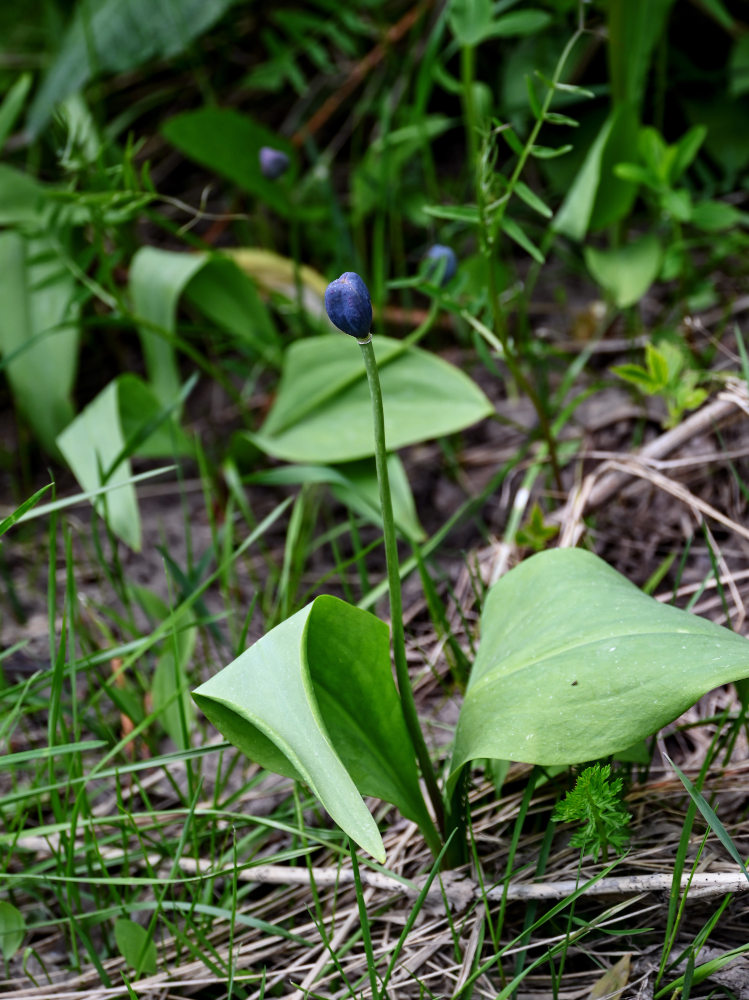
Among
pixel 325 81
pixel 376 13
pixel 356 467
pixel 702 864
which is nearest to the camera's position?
pixel 702 864

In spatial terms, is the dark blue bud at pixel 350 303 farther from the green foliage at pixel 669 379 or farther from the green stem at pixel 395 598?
the green foliage at pixel 669 379

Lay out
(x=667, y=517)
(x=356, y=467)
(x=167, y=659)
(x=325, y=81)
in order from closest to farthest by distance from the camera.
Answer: (x=167, y=659) → (x=667, y=517) → (x=356, y=467) → (x=325, y=81)

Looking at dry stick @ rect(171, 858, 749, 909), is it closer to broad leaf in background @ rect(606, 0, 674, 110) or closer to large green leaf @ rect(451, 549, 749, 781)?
large green leaf @ rect(451, 549, 749, 781)

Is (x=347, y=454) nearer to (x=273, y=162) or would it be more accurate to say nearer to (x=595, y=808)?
(x=273, y=162)

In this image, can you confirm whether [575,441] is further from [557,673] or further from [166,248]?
[166,248]

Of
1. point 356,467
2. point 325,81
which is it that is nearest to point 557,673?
point 356,467

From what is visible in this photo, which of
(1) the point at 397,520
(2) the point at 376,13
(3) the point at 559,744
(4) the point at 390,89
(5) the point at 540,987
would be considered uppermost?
(2) the point at 376,13

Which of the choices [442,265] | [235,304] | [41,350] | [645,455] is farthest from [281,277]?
[645,455]
